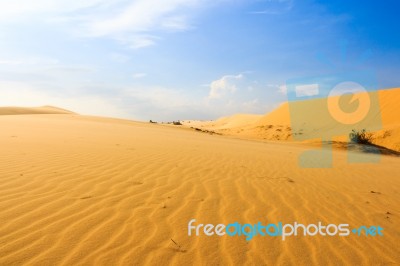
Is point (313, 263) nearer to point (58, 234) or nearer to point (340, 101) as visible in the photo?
point (58, 234)

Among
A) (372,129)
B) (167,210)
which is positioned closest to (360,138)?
(372,129)

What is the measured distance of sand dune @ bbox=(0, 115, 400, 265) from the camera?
2.66 m

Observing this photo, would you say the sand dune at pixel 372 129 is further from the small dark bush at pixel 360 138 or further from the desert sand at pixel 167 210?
the desert sand at pixel 167 210

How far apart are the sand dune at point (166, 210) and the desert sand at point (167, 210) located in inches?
0.5

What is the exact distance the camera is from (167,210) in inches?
143

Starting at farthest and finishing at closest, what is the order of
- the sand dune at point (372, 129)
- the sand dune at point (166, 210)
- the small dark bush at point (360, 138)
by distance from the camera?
1. the sand dune at point (372, 129)
2. the small dark bush at point (360, 138)
3. the sand dune at point (166, 210)

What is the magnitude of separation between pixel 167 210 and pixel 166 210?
0.01m

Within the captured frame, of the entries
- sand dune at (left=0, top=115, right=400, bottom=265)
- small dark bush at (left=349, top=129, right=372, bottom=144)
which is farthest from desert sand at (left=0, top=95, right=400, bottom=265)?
small dark bush at (left=349, top=129, right=372, bottom=144)

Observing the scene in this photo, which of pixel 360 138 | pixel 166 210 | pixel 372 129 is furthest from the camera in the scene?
pixel 372 129

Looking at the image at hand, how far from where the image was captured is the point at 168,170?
5.77 metres

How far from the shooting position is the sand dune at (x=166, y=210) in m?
2.66

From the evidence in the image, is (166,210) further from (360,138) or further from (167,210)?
(360,138)

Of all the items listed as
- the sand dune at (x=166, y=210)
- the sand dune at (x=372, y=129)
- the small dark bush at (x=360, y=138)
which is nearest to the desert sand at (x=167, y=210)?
the sand dune at (x=166, y=210)

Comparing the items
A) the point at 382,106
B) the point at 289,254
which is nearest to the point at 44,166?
the point at 289,254
